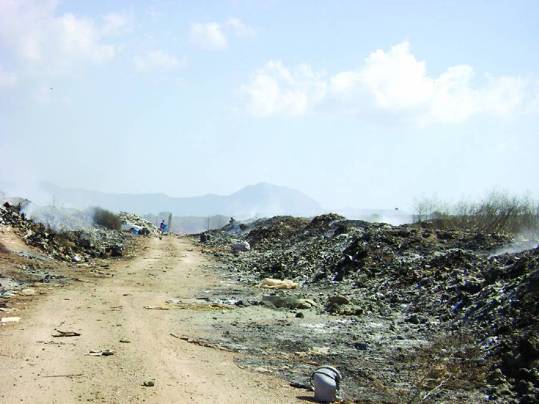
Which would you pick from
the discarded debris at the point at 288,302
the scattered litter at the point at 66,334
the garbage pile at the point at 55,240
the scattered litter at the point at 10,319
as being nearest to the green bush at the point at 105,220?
the garbage pile at the point at 55,240

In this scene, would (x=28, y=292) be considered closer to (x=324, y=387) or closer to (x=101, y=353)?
(x=101, y=353)

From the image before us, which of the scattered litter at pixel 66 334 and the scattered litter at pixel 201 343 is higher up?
the scattered litter at pixel 201 343

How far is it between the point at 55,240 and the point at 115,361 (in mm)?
14234

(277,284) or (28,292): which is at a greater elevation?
(277,284)

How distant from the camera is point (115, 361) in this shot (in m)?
6.91

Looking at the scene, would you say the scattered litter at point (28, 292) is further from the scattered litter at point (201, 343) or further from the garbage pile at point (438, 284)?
the garbage pile at point (438, 284)

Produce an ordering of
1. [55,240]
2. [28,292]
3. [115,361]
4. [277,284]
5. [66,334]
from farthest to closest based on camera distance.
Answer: [55,240], [277,284], [28,292], [66,334], [115,361]

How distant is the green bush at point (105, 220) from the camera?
39.2 m

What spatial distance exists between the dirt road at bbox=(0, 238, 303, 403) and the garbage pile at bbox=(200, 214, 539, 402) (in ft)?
9.71

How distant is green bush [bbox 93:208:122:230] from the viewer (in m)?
39.2

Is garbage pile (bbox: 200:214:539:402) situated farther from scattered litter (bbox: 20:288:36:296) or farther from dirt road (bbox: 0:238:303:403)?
scattered litter (bbox: 20:288:36:296)

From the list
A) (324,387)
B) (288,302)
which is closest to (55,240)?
(288,302)

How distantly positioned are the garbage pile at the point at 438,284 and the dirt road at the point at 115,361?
9.71ft

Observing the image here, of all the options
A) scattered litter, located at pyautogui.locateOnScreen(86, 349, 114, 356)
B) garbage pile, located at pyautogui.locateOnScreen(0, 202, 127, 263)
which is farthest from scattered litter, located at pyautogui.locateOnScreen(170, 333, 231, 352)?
garbage pile, located at pyautogui.locateOnScreen(0, 202, 127, 263)
